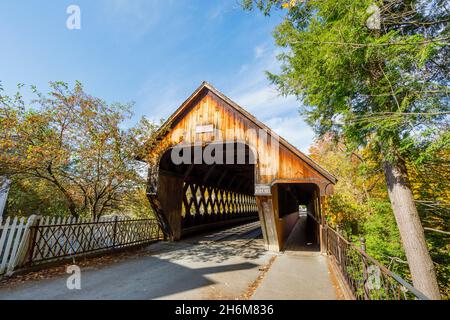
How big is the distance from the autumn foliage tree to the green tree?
20.9 feet

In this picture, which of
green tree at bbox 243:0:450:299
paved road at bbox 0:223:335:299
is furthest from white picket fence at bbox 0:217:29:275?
green tree at bbox 243:0:450:299

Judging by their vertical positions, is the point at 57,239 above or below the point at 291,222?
above

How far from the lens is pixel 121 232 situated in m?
8.56

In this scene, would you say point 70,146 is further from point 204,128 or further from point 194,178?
point 194,178

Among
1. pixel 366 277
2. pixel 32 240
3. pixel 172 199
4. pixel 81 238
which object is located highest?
pixel 172 199

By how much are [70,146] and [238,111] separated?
6.60 m

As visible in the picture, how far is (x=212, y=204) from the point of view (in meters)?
16.2

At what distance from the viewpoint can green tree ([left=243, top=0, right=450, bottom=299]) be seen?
4266 mm

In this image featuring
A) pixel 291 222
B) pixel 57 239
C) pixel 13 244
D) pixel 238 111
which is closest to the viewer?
pixel 13 244

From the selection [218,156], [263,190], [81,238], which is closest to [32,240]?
[81,238]

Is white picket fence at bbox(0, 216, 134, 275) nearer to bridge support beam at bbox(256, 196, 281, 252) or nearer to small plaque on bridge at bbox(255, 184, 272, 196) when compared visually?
small plaque on bridge at bbox(255, 184, 272, 196)

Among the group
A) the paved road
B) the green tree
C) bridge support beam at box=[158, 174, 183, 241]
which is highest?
the green tree
